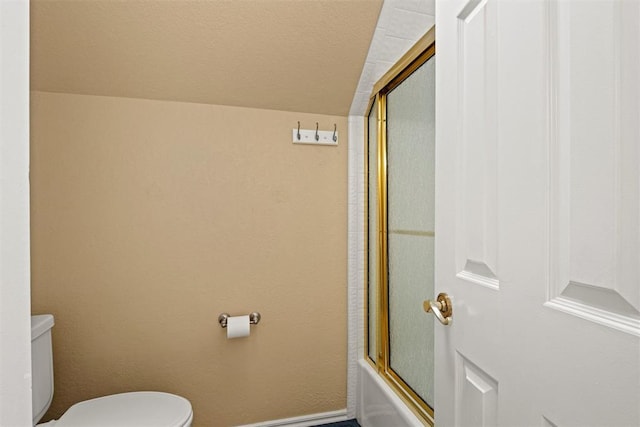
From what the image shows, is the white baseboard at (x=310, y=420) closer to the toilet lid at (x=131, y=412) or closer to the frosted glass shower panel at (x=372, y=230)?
the frosted glass shower panel at (x=372, y=230)

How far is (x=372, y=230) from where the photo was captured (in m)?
2.03

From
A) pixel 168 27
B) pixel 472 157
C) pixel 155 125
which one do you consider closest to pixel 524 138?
pixel 472 157

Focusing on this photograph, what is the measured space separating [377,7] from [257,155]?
2.89ft

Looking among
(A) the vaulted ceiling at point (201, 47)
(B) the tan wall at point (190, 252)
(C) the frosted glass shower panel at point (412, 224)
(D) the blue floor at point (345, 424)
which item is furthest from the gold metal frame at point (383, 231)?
(D) the blue floor at point (345, 424)

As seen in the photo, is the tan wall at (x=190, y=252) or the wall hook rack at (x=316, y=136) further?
the wall hook rack at (x=316, y=136)

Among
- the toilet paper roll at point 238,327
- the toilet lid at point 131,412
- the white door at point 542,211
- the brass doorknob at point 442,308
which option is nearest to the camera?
the white door at point 542,211

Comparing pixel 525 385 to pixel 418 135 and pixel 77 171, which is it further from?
pixel 77 171

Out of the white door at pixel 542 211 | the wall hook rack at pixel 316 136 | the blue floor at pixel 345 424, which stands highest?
the wall hook rack at pixel 316 136

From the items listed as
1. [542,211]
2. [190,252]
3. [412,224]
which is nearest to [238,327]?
[190,252]

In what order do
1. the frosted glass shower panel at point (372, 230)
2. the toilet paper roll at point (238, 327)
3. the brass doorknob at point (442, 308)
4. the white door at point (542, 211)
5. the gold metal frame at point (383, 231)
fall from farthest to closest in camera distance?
the frosted glass shower panel at point (372, 230)
the toilet paper roll at point (238, 327)
the gold metal frame at point (383, 231)
the brass doorknob at point (442, 308)
the white door at point (542, 211)

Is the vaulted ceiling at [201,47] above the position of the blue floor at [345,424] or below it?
above

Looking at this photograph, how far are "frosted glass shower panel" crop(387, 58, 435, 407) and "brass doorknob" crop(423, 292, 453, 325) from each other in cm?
54

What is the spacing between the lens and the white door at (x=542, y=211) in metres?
0.46

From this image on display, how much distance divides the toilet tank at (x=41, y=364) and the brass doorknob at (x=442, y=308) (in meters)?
1.48
